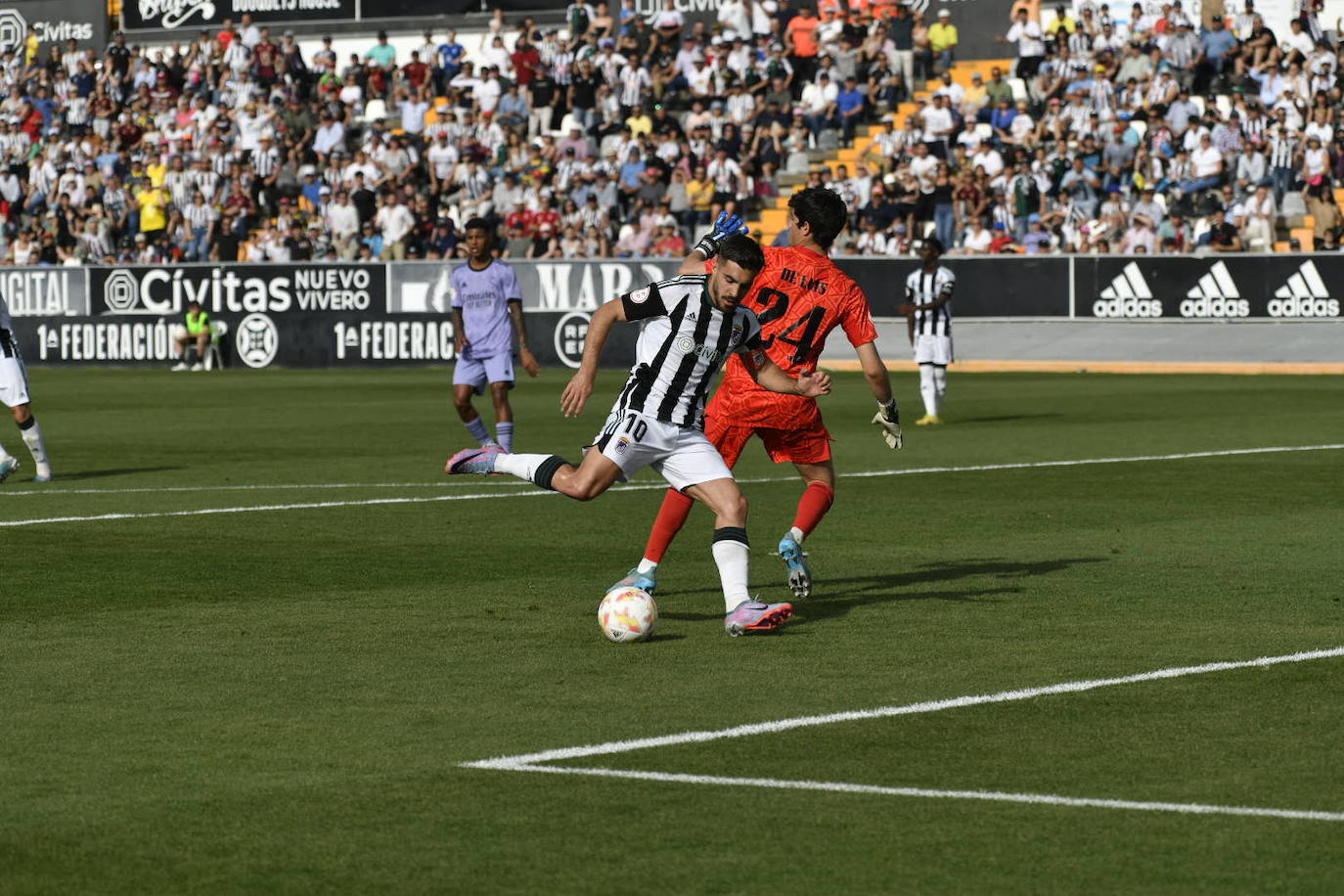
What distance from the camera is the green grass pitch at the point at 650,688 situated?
6020 mm

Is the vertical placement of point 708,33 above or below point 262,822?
above

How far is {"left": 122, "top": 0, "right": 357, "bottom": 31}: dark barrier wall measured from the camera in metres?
52.3

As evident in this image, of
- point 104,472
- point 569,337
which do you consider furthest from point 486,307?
point 569,337

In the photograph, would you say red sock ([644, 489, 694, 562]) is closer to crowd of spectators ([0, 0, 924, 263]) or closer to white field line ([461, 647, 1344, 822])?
white field line ([461, 647, 1344, 822])

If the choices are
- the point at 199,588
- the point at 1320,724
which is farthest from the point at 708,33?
the point at 1320,724

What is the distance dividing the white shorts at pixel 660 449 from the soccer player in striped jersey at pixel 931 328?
15178 millimetres

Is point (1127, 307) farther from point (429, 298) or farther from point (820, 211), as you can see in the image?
point (820, 211)

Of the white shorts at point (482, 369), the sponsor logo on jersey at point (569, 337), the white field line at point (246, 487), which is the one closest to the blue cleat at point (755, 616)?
the white field line at point (246, 487)

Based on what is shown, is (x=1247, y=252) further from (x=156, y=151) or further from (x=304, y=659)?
(x=304, y=659)

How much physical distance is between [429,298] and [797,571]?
1179 inches

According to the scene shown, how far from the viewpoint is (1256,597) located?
36.6 feet

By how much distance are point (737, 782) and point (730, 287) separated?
3493 mm

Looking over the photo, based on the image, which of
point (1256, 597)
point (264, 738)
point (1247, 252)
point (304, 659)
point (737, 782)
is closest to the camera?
point (737, 782)

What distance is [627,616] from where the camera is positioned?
978 cm
